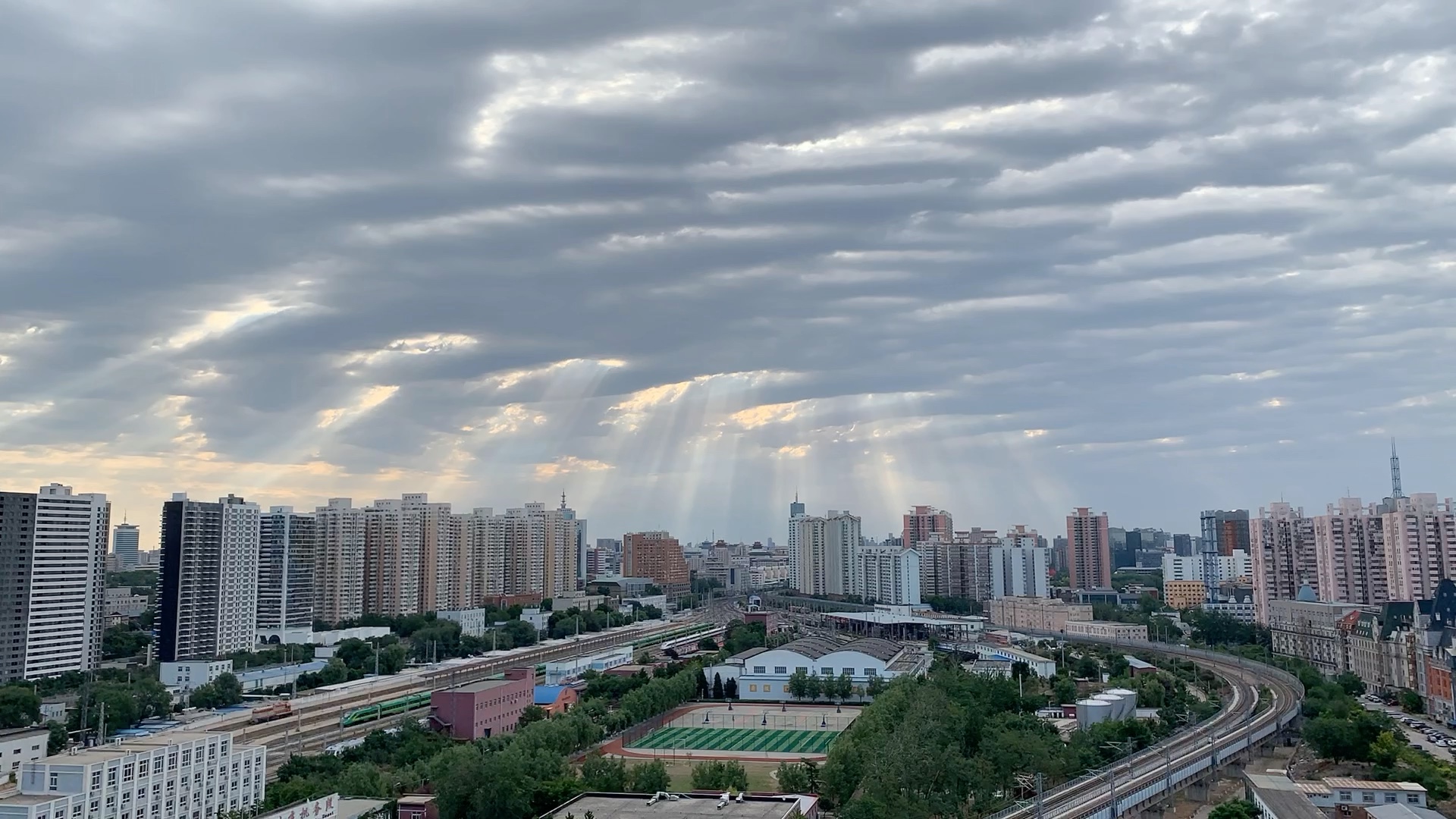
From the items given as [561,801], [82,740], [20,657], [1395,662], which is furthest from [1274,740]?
[20,657]

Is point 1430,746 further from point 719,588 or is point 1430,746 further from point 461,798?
point 719,588

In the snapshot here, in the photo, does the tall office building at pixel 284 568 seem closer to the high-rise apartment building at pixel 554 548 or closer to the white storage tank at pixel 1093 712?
the high-rise apartment building at pixel 554 548

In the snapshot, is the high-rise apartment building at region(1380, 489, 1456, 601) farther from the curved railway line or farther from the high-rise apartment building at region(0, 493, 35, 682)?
the high-rise apartment building at region(0, 493, 35, 682)

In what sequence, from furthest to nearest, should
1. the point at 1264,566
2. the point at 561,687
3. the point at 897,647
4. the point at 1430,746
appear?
the point at 1264,566 → the point at 897,647 → the point at 561,687 → the point at 1430,746

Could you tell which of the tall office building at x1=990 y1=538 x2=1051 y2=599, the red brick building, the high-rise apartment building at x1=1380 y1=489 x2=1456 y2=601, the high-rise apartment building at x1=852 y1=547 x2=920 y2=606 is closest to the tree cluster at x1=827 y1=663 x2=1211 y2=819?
the red brick building

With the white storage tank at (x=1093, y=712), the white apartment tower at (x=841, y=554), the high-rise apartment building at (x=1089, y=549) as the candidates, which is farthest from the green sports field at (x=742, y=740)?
the white apartment tower at (x=841, y=554)

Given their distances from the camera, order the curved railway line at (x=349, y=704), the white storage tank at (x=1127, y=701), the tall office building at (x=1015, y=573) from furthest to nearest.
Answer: the tall office building at (x=1015, y=573), the white storage tank at (x=1127, y=701), the curved railway line at (x=349, y=704)
